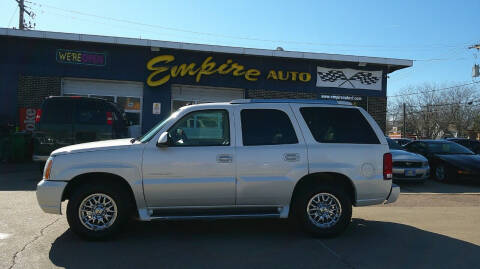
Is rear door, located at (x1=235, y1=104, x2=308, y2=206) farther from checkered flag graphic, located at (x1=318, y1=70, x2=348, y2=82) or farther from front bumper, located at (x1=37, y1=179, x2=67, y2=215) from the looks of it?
checkered flag graphic, located at (x1=318, y1=70, x2=348, y2=82)

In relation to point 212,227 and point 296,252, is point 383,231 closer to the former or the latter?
point 296,252

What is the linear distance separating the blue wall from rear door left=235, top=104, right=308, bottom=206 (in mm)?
12949

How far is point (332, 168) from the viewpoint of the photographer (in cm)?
529

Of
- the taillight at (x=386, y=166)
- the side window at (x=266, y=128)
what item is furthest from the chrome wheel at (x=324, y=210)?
the side window at (x=266, y=128)

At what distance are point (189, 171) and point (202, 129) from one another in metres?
0.66

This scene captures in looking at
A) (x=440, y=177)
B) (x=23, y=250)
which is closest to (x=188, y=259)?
(x=23, y=250)

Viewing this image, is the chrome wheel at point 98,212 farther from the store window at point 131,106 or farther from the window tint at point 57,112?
the store window at point 131,106

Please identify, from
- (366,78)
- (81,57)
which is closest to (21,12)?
(81,57)

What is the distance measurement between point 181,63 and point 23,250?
13939mm

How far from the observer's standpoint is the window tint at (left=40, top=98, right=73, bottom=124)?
9.98 meters

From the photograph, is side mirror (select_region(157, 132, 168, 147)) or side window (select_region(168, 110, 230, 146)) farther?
side window (select_region(168, 110, 230, 146))

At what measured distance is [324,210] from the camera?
5344 millimetres

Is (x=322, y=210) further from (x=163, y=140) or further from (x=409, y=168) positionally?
(x=409, y=168)

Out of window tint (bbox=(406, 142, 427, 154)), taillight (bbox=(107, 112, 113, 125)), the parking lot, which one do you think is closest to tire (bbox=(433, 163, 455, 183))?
window tint (bbox=(406, 142, 427, 154))
